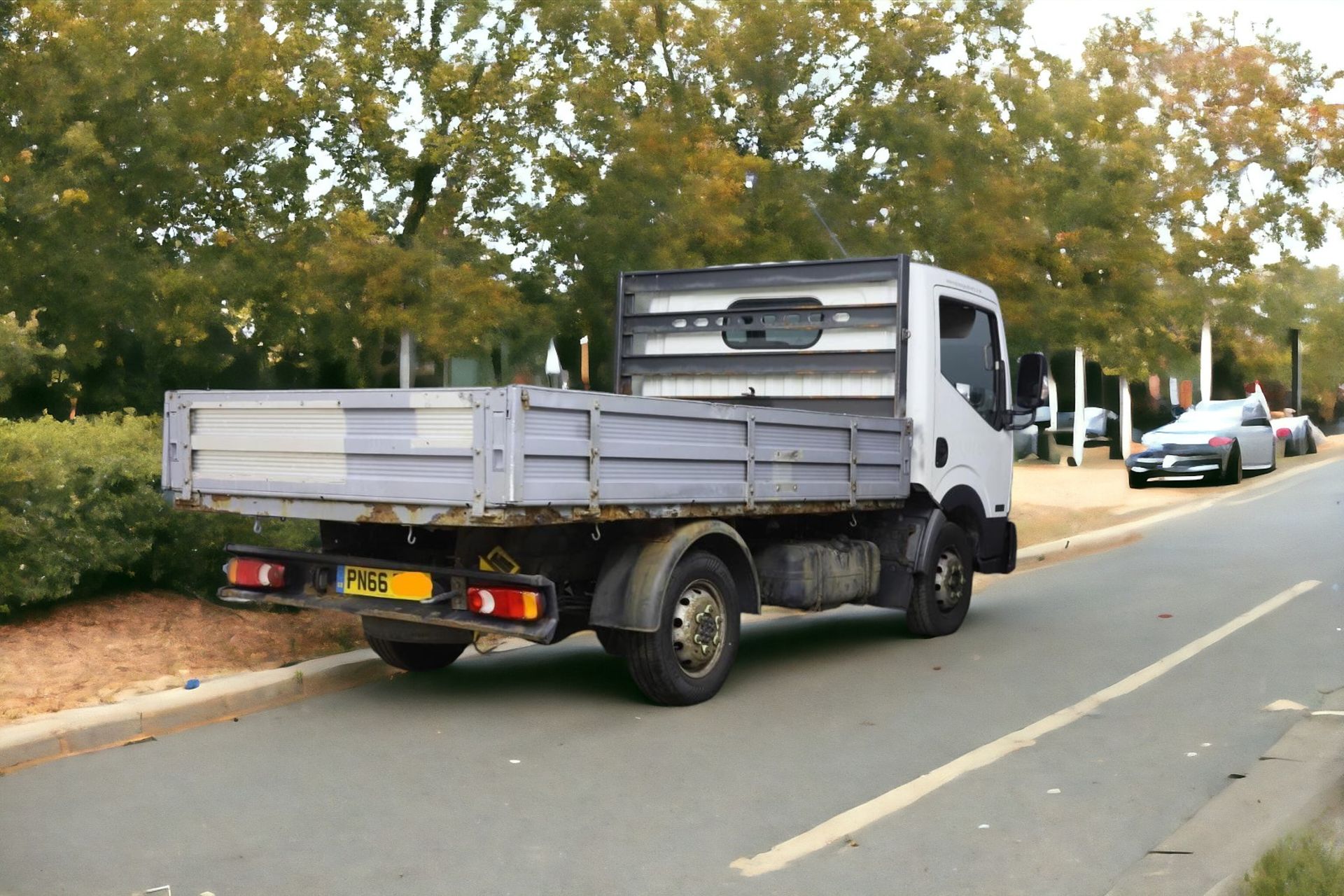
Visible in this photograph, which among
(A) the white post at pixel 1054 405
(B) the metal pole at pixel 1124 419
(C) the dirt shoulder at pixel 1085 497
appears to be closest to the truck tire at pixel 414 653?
(C) the dirt shoulder at pixel 1085 497

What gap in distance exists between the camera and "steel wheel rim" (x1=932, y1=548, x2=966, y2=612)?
→ 34.1 feet

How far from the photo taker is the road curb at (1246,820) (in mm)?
4688

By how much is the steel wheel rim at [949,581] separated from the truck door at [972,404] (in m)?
0.49

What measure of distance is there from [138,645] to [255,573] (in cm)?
94

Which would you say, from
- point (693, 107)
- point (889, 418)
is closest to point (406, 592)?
point (889, 418)

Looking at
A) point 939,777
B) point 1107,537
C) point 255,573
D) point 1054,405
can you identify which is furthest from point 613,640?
point 1054,405

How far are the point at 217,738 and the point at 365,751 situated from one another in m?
0.78

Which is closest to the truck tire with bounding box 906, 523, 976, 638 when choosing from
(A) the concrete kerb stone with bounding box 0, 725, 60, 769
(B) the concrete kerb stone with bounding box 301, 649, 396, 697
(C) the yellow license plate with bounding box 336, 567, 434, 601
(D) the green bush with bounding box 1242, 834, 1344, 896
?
(B) the concrete kerb stone with bounding box 301, 649, 396, 697

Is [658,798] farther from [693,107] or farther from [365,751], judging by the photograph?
[693,107]

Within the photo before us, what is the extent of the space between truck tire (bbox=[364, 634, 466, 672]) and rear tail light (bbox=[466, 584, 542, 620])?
1.08 m

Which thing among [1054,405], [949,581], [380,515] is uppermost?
[1054,405]

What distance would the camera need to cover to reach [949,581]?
1052cm

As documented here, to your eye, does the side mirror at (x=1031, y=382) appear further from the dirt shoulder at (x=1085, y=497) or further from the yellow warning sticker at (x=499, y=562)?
the dirt shoulder at (x=1085, y=497)

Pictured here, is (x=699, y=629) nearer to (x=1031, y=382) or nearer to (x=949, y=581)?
(x=949, y=581)
